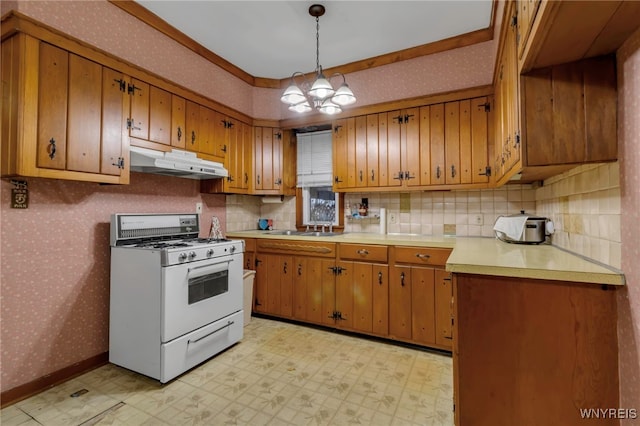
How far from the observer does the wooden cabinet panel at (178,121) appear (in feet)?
9.02

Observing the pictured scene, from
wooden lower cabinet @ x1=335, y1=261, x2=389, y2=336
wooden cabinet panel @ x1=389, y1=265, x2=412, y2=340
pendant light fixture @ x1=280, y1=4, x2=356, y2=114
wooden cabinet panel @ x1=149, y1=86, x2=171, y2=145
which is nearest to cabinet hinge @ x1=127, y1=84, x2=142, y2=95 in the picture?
wooden cabinet panel @ x1=149, y1=86, x2=171, y2=145

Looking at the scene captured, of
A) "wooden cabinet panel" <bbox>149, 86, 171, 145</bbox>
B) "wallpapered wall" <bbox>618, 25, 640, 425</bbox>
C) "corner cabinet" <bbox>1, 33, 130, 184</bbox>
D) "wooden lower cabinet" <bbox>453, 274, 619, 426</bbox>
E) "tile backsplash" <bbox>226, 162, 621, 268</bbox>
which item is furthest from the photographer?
"wooden cabinet panel" <bbox>149, 86, 171, 145</bbox>

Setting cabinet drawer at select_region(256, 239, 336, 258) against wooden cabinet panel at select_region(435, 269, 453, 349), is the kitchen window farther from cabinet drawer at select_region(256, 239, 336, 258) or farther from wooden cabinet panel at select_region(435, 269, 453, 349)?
wooden cabinet panel at select_region(435, 269, 453, 349)

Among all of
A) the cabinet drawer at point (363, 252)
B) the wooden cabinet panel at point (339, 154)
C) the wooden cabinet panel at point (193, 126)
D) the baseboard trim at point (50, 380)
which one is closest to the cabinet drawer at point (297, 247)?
the cabinet drawer at point (363, 252)

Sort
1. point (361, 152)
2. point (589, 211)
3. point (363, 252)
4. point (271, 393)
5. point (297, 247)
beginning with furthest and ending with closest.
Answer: point (361, 152), point (297, 247), point (363, 252), point (271, 393), point (589, 211)

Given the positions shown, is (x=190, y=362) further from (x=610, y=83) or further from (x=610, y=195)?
(x=610, y=83)

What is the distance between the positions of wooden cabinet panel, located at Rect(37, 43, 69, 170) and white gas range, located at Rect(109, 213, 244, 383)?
0.62m

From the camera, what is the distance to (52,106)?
6.27 feet

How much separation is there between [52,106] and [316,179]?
99.5 inches

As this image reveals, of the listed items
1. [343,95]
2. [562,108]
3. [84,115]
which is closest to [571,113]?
[562,108]

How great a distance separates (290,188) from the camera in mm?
3895

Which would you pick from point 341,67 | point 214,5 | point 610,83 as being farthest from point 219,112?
point 610,83

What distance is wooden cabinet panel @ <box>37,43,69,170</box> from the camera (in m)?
1.86

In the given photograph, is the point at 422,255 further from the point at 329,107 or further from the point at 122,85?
the point at 122,85
